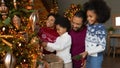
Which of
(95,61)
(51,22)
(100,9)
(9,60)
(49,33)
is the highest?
(100,9)

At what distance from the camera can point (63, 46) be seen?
2.27m

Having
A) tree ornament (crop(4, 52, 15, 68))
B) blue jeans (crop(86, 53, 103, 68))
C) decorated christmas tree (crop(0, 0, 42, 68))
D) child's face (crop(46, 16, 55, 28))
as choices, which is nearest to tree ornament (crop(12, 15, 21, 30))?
decorated christmas tree (crop(0, 0, 42, 68))

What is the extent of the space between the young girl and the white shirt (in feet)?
0.63

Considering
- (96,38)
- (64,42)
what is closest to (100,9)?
(96,38)

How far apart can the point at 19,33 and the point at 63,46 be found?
47 centimetres

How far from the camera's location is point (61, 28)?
92.9 inches

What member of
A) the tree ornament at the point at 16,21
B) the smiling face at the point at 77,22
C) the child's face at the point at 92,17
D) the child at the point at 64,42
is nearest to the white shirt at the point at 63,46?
the child at the point at 64,42

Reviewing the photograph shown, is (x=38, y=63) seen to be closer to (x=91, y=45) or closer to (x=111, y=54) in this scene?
(x=91, y=45)

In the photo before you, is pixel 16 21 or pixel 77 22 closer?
pixel 16 21

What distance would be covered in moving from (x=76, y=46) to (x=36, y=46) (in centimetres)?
66

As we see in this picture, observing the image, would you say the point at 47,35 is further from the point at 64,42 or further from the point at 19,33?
the point at 19,33

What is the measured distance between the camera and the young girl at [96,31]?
214cm

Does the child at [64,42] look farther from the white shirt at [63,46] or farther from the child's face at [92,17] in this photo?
the child's face at [92,17]

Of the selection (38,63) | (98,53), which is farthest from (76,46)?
(38,63)
